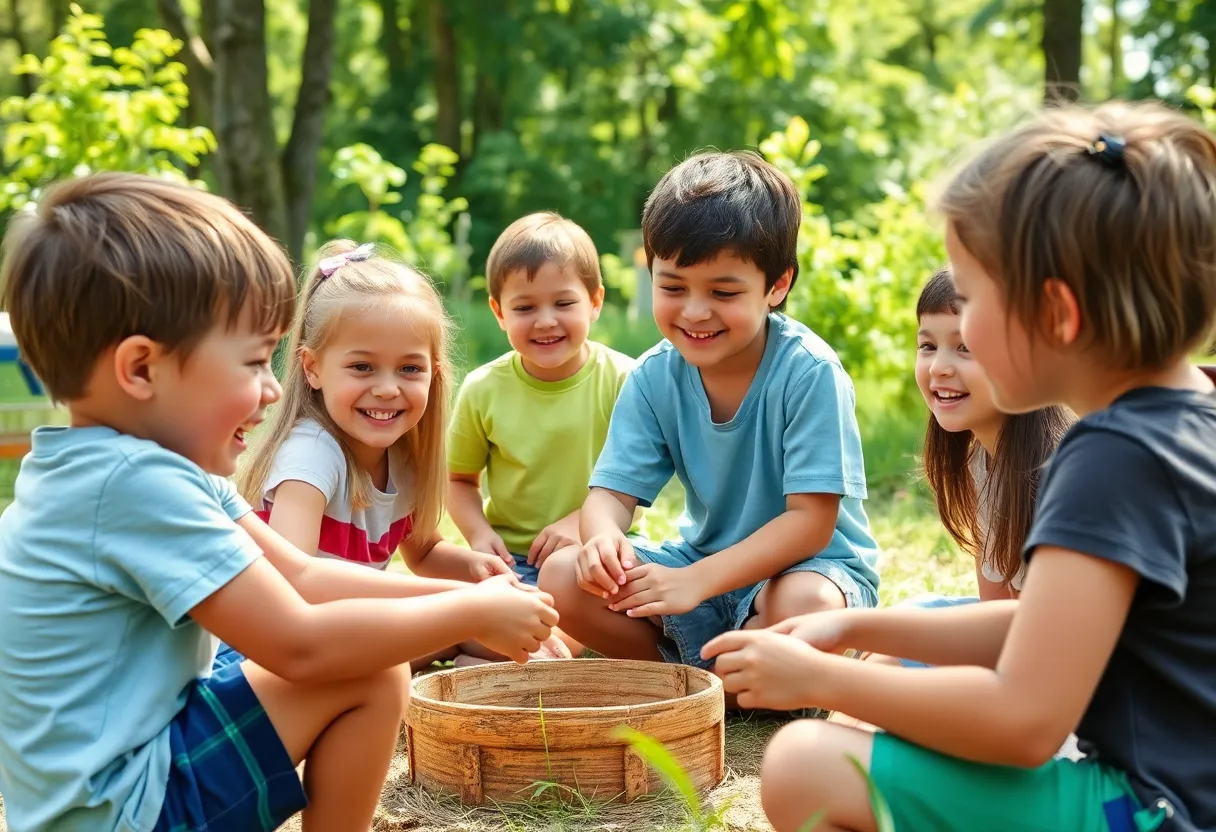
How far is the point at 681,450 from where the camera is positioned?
312 centimetres

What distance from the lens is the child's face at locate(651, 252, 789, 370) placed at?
2865 mm

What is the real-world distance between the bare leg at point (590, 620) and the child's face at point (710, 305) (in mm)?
569

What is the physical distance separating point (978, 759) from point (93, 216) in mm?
1288

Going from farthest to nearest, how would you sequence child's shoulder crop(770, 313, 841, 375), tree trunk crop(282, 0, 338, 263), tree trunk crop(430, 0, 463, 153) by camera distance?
tree trunk crop(430, 0, 463, 153) → tree trunk crop(282, 0, 338, 263) → child's shoulder crop(770, 313, 841, 375)

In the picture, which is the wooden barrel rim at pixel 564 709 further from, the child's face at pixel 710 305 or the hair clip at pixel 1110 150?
the hair clip at pixel 1110 150

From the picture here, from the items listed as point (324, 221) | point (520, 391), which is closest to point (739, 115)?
point (324, 221)

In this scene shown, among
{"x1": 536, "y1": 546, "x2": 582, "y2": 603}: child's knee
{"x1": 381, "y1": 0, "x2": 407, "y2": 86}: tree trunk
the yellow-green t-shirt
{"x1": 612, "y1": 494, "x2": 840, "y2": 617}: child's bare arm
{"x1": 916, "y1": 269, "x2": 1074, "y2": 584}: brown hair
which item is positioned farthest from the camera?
{"x1": 381, "y1": 0, "x2": 407, "y2": 86}: tree trunk

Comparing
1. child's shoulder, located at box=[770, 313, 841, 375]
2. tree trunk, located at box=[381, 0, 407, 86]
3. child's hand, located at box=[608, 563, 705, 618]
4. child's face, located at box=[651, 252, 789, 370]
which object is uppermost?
tree trunk, located at box=[381, 0, 407, 86]

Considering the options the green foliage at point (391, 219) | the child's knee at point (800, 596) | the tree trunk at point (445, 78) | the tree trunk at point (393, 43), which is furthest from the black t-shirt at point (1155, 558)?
the tree trunk at point (393, 43)

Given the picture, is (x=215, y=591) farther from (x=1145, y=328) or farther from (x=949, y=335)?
(x=949, y=335)

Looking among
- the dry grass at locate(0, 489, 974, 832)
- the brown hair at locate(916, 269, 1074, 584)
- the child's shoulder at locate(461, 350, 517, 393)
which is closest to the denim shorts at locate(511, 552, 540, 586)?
the child's shoulder at locate(461, 350, 517, 393)

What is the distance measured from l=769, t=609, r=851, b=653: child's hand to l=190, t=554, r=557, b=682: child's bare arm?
37cm

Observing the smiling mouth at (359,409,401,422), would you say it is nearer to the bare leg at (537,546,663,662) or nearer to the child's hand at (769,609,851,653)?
the bare leg at (537,546,663,662)

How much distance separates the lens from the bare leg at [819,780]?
1575 mm
